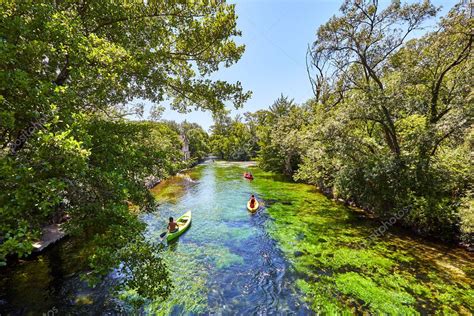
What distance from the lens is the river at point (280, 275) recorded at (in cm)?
667

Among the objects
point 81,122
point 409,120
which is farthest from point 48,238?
point 409,120

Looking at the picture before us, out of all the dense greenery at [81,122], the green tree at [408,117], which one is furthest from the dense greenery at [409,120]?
the dense greenery at [81,122]

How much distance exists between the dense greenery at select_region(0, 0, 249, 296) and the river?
2943 mm

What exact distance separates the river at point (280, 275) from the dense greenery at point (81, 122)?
2.94m

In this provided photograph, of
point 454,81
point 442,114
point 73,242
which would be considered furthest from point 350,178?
point 73,242

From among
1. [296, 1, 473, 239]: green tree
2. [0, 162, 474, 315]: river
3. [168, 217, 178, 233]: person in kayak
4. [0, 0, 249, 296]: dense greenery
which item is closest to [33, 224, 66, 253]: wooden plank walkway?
[0, 162, 474, 315]: river

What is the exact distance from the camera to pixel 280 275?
326 inches

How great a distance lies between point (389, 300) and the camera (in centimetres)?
666

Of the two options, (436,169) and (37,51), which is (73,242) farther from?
(436,169)

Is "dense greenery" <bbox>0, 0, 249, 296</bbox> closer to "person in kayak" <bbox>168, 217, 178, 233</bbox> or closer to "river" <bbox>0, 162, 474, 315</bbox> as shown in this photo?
"river" <bbox>0, 162, 474, 315</bbox>

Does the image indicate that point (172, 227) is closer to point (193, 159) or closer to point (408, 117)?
point (193, 159)

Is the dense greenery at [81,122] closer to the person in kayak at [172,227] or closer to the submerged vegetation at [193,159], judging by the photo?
the submerged vegetation at [193,159]

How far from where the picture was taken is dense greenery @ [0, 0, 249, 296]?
143 inches

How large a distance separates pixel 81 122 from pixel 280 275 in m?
8.04
